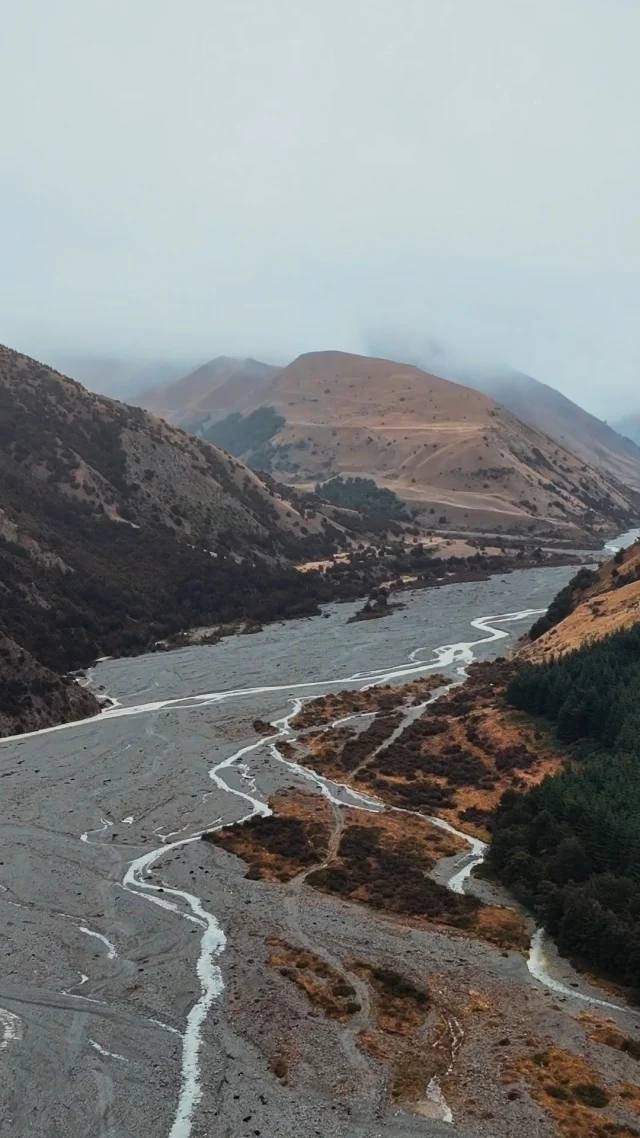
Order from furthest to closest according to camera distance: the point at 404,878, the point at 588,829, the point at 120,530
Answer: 1. the point at 120,530
2. the point at 404,878
3. the point at 588,829

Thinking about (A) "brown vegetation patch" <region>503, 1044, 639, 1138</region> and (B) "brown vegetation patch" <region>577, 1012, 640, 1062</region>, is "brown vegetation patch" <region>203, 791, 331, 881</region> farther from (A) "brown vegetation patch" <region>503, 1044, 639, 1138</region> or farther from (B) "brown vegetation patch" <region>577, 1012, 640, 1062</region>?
(A) "brown vegetation patch" <region>503, 1044, 639, 1138</region>

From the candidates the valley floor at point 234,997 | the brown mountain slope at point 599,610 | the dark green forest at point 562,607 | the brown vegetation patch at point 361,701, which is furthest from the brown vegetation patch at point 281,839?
the dark green forest at point 562,607

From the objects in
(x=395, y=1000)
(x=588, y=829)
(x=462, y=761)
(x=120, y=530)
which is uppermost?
(x=120, y=530)

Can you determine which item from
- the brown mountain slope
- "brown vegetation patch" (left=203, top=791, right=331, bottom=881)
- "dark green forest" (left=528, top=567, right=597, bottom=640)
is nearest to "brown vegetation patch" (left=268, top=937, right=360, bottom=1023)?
"brown vegetation patch" (left=203, top=791, right=331, bottom=881)

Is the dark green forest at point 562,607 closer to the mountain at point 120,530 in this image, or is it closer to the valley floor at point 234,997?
the mountain at point 120,530

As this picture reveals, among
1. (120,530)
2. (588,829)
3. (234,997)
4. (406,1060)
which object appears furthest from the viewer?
(120,530)

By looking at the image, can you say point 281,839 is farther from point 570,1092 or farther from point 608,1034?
point 570,1092

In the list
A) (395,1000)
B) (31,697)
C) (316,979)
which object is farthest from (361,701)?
(395,1000)
